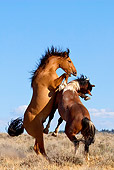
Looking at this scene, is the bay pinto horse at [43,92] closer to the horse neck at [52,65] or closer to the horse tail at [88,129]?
the horse neck at [52,65]

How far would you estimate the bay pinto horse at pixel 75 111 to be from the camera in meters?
9.36

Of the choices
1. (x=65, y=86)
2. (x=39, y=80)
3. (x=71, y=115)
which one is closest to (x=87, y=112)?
(x=71, y=115)

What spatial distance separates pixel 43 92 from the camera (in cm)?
1095

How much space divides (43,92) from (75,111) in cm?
158

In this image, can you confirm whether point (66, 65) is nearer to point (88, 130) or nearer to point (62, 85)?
point (62, 85)

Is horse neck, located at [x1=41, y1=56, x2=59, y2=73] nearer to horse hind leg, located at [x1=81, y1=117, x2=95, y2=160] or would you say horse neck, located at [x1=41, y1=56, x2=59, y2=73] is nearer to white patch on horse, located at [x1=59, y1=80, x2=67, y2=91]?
white patch on horse, located at [x1=59, y1=80, x2=67, y2=91]

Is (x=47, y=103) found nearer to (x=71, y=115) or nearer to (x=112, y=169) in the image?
(x=71, y=115)

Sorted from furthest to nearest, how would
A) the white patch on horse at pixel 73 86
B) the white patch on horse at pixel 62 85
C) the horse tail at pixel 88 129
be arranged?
1. the white patch on horse at pixel 62 85
2. the white patch on horse at pixel 73 86
3. the horse tail at pixel 88 129

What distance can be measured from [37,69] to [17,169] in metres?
4.26

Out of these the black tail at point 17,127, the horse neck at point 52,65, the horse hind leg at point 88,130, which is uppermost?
the horse neck at point 52,65

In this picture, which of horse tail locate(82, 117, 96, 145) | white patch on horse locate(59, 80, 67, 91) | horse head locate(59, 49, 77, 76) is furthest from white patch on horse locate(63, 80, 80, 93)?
horse tail locate(82, 117, 96, 145)

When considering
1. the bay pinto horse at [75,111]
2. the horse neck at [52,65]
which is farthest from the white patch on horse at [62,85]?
the horse neck at [52,65]

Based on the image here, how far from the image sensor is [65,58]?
11.5 metres

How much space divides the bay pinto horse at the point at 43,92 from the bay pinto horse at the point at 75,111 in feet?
1.11
